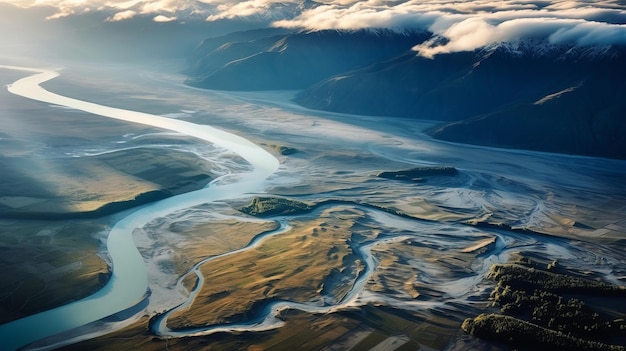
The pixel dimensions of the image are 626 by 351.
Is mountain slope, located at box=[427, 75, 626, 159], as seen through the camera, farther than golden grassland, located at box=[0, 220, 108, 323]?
Yes

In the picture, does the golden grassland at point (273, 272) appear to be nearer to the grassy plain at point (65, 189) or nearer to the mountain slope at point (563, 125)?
the grassy plain at point (65, 189)

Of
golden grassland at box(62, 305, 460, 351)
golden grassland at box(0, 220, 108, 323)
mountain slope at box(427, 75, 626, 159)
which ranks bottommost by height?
mountain slope at box(427, 75, 626, 159)

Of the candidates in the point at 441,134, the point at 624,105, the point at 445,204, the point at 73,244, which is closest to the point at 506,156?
the point at 441,134

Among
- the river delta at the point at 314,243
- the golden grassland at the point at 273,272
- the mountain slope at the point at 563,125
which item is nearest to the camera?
the river delta at the point at 314,243

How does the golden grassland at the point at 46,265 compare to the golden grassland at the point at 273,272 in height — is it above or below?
above

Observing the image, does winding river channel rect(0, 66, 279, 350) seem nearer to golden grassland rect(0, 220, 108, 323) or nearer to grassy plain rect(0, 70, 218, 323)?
golden grassland rect(0, 220, 108, 323)

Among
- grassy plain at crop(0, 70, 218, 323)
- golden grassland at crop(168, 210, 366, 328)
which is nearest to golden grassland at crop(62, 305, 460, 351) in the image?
golden grassland at crop(168, 210, 366, 328)

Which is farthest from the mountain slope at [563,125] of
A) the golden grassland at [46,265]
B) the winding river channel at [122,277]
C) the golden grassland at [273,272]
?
the golden grassland at [46,265]

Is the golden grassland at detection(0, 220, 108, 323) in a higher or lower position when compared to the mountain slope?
higher

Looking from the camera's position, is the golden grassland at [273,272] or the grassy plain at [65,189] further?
the grassy plain at [65,189]
